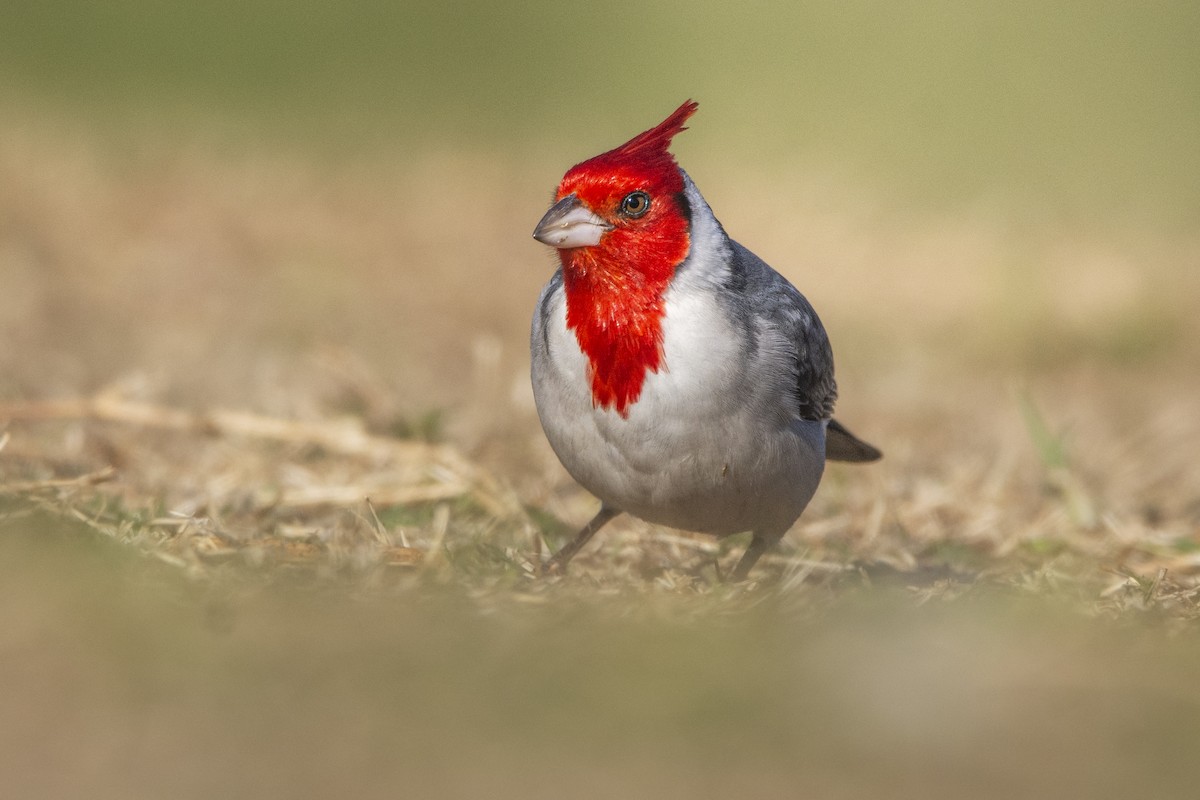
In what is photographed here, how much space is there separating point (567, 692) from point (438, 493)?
198cm

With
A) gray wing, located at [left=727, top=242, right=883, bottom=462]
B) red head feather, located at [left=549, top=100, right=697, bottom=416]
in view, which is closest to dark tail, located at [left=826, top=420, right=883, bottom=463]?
gray wing, located at [left=727, top=242, right=883, bottom=462]

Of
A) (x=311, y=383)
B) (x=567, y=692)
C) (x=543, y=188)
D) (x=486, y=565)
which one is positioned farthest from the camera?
(x=543, y=188)

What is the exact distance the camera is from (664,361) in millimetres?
3443

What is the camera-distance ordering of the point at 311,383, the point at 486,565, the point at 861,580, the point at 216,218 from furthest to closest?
1. the point at 216,218
2. the point at 311,383
3. the point at 861,580
4. the point at 486,565

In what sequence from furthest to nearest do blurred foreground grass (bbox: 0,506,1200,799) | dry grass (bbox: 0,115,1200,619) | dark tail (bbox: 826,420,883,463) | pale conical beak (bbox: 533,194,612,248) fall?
dark tail (bbox: 826,420,883,463) < dry grass (bbox: 0,115,1200,619) < pale conical beak (bbox: 533,194,612,248) < blurred foreground grass (bbox: 0,506,1200,799)

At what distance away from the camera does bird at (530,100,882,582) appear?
344cm

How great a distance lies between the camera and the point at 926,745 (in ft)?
7.25

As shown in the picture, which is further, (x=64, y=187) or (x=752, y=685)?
(x=64, y=187)

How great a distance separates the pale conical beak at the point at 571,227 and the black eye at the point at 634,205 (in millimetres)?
63

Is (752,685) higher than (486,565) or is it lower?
higher

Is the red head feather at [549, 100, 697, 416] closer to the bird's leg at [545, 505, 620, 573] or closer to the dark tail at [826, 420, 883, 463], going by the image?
the bird's leg at [545, 505, 620, 573]

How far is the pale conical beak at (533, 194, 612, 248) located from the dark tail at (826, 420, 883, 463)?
3.64 feet

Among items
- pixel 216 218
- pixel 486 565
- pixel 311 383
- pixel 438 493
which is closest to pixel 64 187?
pixel 216 218

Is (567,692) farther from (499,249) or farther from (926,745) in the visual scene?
(499,249)
